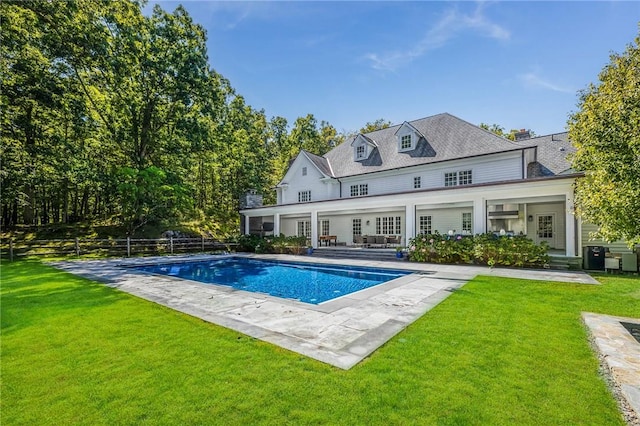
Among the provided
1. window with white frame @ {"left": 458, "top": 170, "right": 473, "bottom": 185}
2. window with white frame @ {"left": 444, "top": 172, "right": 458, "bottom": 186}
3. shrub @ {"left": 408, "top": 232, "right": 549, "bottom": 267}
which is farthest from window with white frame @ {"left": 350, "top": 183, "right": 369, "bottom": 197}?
shrub @ {"left": 408, "top": 232, "right": 549, "bottom": 267}

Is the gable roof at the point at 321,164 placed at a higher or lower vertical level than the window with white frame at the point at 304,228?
higher

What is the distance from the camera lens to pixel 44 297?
7.11 meters

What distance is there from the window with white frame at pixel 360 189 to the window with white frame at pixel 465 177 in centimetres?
628

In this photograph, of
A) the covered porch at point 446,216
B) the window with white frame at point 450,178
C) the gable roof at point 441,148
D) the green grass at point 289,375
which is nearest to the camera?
the green grass at point 289,375

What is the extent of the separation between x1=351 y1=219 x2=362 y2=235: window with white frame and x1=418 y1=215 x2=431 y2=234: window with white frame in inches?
174

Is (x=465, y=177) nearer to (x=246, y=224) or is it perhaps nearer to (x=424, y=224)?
(x=424, y=224)

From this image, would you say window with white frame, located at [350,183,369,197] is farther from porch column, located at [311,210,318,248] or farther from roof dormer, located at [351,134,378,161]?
porch column, located at [311,210,318,248]

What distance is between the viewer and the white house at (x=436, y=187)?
43.5ft

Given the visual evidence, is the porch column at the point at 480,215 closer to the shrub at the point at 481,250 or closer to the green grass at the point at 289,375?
the shrub at the point at 481,250

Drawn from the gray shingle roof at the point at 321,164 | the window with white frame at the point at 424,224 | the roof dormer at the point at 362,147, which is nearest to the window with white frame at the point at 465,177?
the window with white frame at the point at 424,224

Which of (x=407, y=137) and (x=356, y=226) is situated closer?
(x=407, y=137)

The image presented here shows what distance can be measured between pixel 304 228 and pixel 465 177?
42.2 feet

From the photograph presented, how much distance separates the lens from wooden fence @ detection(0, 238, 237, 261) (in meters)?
16.5

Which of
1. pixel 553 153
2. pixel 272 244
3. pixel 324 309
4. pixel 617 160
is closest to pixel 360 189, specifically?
pixel 272 244
